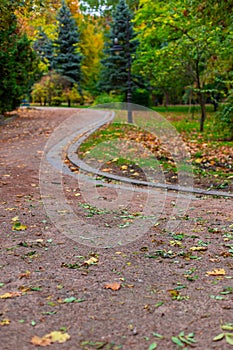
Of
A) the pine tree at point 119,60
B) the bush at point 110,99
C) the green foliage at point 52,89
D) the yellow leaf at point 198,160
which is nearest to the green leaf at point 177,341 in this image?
the yellow leaf at point 198,160

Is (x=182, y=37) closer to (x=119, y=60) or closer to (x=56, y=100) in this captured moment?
(x=119, y=60)

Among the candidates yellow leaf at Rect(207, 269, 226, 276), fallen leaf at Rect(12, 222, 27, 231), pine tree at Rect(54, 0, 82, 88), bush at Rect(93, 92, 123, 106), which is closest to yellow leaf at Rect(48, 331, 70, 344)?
yellow leaf at Rect(207, 269, 226, 276)

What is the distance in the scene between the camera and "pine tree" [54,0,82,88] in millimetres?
32344

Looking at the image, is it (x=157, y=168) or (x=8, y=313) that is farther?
(x=157, y=168)

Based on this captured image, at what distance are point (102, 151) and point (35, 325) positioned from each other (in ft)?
22.7

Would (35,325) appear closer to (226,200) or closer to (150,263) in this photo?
(150,263)

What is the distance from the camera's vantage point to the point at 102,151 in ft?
29.8

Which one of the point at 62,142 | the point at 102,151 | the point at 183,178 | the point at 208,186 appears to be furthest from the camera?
the point at 62,142

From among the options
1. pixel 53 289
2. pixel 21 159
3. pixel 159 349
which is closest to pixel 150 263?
pixel 53 289

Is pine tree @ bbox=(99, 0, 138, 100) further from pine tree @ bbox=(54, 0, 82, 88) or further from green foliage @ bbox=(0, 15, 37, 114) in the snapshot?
green foliage @ bbox=(0, 15, 37, 114)

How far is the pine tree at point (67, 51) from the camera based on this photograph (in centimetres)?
3234

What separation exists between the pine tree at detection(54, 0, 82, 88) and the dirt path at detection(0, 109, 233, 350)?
28.9 m

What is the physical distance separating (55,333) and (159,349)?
0.58 m

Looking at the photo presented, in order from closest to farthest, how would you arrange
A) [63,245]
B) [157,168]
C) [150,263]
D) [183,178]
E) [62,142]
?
[150,263] < [63,245] < [183,178] < [157,168] < [62,142]
